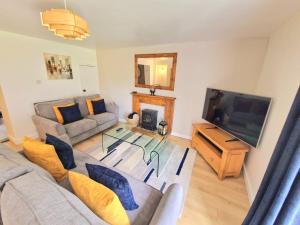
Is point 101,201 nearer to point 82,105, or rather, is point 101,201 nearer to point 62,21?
point 62,21

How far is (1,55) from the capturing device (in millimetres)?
2410

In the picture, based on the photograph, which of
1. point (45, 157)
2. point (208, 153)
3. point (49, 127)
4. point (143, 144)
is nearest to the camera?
point (45, 157)

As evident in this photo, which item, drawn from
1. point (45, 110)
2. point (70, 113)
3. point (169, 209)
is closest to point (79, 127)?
→ point (70, 113)

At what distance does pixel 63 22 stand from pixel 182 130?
3019mm

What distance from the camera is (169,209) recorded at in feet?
3.16

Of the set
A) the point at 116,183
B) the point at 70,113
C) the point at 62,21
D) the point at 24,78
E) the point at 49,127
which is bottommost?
the point at 49,127

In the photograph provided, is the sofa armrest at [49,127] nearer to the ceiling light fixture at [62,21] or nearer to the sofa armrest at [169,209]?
the ceiling light fixture at [62,21]

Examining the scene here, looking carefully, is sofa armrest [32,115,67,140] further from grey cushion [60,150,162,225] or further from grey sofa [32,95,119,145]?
grey cushion [60,150,162,225]

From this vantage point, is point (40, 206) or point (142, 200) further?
point (142, 200)

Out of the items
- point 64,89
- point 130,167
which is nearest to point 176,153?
point 130,167

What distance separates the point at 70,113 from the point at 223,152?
9.93ft

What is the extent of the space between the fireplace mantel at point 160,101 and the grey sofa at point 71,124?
2.75 ft

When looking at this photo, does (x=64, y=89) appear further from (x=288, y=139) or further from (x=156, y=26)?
(x=288, y=139)

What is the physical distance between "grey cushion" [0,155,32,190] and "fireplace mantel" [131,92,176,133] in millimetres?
2811
